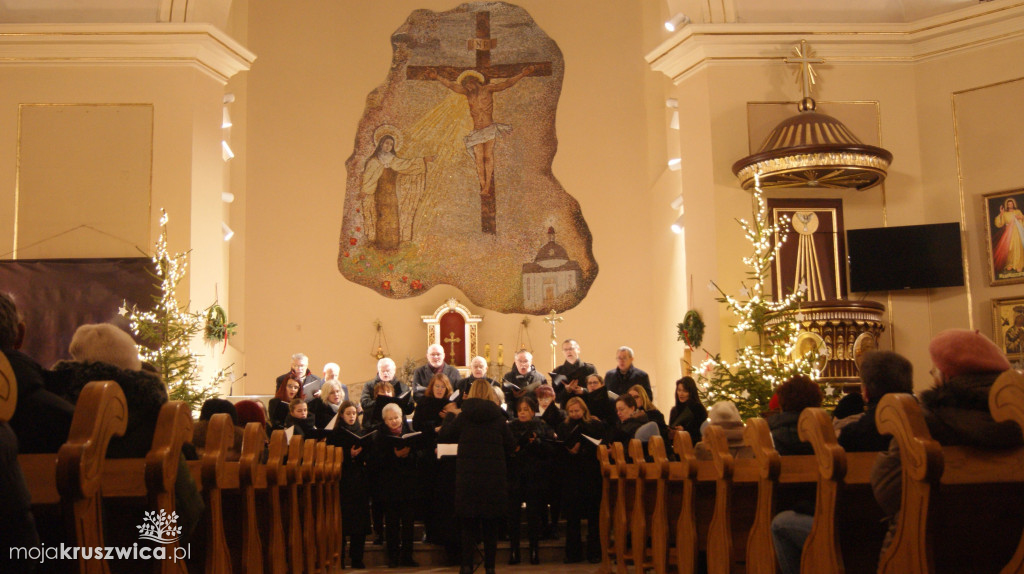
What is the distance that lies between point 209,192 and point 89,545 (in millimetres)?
9264

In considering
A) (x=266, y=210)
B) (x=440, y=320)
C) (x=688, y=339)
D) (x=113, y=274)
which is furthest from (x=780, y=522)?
(x=266, y=210)

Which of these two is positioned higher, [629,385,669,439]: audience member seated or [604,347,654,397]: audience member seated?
[604,347,654,397]: audience member seated

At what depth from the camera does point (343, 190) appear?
1348 centimetres

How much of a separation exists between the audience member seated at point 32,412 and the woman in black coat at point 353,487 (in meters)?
5.35

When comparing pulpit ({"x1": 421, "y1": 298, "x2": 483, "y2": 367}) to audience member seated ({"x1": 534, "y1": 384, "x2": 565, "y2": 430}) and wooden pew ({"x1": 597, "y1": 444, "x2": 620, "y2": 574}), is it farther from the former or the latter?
wooden pew ({"x1": 597, "y1": 444, "x2": 620, "y2": 574})

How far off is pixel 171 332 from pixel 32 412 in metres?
7.25

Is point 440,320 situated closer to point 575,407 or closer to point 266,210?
point 266,210

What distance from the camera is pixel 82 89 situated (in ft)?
35.2

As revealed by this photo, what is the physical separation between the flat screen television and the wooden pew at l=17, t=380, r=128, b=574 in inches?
369

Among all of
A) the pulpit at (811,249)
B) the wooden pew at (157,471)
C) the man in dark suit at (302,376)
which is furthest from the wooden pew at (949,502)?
the man in dark suit at (302,376)

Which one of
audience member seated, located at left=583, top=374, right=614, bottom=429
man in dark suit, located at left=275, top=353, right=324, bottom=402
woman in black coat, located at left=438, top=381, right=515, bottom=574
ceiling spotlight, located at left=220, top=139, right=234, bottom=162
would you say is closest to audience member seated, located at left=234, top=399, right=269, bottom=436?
woman in black coat, located at left=438, top=381, right=515, bottom=574

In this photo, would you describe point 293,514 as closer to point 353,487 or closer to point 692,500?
point 692,500

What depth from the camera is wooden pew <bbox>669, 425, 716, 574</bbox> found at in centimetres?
471

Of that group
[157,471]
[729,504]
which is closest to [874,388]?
[729,504]
